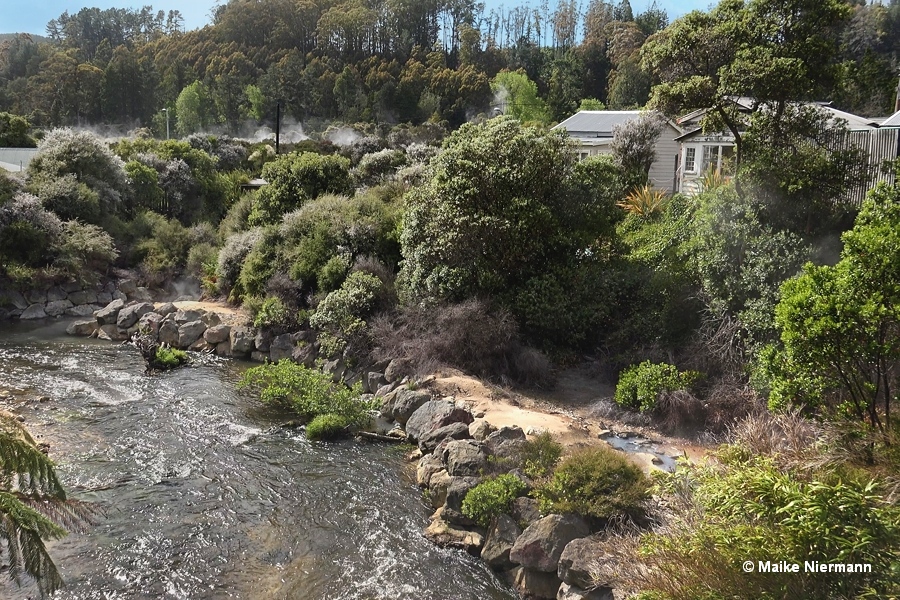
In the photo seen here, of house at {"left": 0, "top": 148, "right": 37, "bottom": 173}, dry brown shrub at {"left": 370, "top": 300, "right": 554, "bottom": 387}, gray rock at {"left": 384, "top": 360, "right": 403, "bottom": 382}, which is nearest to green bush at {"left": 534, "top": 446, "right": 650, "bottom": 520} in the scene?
dry brown shrub at {"left": 370, "top": 300, "right": 554, "bottom": 387}

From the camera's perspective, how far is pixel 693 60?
16.9m

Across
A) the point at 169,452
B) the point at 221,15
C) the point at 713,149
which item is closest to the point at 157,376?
the point at 169,452

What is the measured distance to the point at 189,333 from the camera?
21.8 metres

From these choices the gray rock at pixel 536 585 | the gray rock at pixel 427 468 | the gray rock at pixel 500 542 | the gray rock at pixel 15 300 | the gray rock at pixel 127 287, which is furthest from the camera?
the gray rock at pixel 127 287

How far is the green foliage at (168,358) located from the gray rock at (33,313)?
8941mm

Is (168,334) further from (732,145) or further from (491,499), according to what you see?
(732,145)

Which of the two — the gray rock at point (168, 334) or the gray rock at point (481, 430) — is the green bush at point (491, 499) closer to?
the gray rock at point (481, 430)

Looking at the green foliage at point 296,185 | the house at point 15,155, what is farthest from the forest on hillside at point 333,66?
the green foliage at point 296,185

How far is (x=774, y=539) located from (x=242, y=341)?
58.2ft

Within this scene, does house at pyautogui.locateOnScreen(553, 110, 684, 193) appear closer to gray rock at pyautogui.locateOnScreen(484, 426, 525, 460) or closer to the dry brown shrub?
the dry brown shrub

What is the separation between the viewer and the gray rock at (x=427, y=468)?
12258mm

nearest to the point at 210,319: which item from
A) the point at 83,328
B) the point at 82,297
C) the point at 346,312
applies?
the point at 83,328

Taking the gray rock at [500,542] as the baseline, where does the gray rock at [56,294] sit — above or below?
above

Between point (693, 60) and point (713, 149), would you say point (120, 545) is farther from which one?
point (713, 149)
